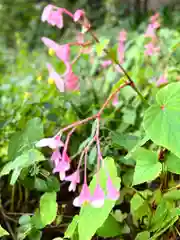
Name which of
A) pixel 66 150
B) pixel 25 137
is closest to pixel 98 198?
pixel 66 150

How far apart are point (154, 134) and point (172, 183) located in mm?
205

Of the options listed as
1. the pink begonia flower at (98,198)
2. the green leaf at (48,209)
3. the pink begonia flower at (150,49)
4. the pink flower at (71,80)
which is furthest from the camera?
the pink begonia flower at (150,49)

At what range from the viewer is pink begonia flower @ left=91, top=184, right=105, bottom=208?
1.84 ft

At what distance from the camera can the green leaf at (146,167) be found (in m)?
0.61

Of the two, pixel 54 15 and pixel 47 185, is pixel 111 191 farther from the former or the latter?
pixel 54 15

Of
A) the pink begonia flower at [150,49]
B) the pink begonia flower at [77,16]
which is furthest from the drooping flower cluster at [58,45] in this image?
the pink begonia flower at [150,49]

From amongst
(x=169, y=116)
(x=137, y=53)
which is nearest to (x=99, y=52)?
(x=169, y=116)

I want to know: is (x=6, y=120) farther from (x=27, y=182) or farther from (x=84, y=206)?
(x=84, y=206)

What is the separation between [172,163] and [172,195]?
6cm

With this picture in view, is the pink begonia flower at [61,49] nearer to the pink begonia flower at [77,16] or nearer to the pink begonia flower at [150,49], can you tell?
the pink begonia flower at [77,16]

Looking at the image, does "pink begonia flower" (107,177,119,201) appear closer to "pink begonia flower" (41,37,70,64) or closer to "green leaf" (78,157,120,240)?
"green leaf" (78,157,120,240)

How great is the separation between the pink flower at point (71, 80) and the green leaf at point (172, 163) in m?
0.28

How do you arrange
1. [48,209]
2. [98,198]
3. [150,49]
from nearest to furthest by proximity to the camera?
[98,198] → [48,209] → [150,49]

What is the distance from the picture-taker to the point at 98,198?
0.57 m
